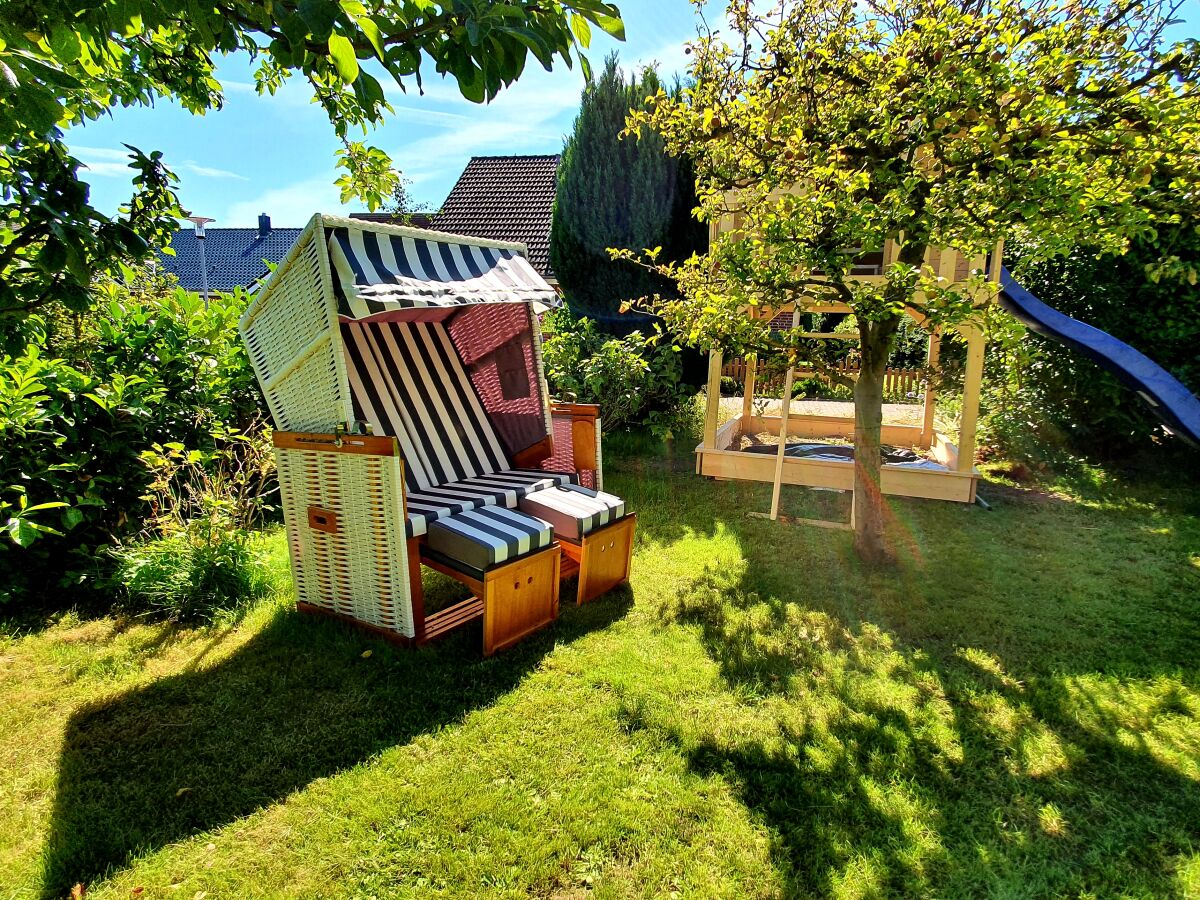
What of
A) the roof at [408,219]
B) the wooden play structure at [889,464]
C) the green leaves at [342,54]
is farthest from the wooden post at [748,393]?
the green leaves at [342,54]

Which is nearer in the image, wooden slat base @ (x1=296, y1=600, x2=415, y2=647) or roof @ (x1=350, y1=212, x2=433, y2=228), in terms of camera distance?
wooden slat base @ (x1=296, y1=600, x2=415, y2=647)

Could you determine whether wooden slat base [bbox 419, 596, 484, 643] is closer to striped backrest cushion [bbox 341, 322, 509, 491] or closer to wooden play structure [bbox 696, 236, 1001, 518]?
striped backrest cushion [bbox 341, 322, 509, 491]

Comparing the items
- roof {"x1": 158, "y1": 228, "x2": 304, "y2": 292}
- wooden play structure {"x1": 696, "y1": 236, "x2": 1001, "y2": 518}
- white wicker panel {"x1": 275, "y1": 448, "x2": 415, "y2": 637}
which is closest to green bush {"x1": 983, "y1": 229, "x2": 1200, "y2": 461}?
wooden play structure {"x1": 696, "y1": 236, "x2": 1001, "y2": 518}

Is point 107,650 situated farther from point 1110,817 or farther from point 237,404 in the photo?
point 1110,817

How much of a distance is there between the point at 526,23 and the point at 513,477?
3117mm

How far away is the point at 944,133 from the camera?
347 centimetres

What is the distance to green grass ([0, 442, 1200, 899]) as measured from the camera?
2.02 m

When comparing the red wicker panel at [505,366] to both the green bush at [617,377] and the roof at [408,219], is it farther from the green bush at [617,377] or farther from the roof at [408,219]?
the green bush at [617,377]

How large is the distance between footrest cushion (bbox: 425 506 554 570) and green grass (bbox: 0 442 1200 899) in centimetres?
53

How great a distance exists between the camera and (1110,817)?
223 centimetres

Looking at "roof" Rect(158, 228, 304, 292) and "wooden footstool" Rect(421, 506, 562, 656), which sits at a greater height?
"roof" Rect(158, 228, 304, 292)

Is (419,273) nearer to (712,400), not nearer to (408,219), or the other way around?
(712,400)

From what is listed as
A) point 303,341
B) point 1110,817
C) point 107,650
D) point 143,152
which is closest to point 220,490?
point 107,650

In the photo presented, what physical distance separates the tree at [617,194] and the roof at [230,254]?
2120cm
